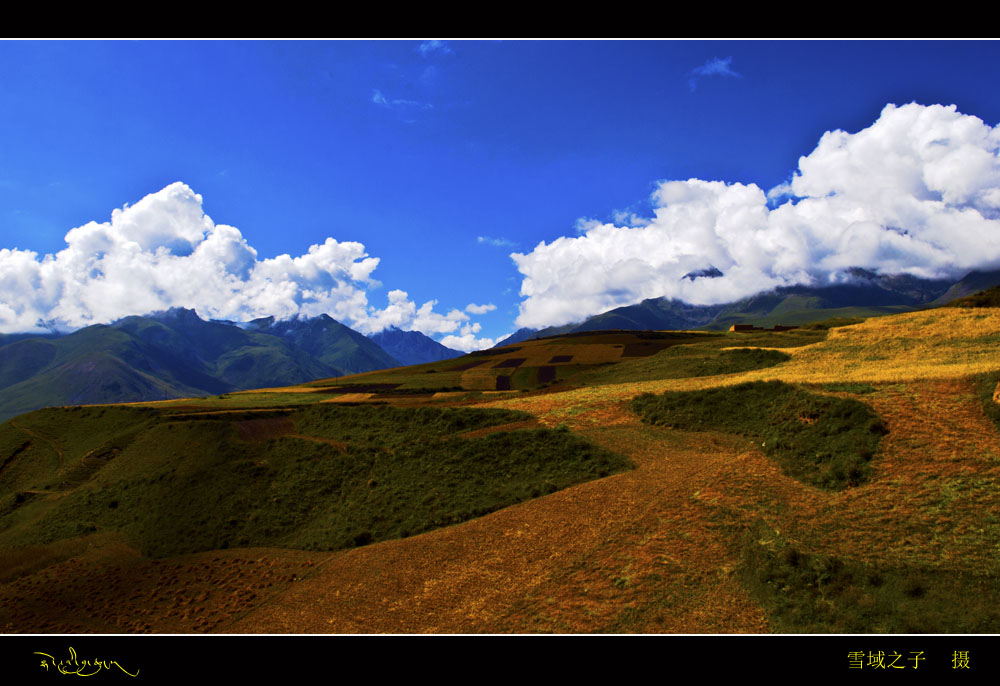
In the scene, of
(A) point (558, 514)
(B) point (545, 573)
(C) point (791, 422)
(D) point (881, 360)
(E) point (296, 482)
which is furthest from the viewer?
(D) point (881, 360)

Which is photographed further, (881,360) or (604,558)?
(881,360)

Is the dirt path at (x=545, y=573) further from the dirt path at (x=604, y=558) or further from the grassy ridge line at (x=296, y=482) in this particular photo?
the grassy ridge line at (x=296, y=482)

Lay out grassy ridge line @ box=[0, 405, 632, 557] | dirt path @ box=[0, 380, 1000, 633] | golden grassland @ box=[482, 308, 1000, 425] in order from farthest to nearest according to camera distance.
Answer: golden grassland @ box=[482, 308, 1000, 425]
grassy ridge line @ box=[0, 405, 632, 557]
dirt path @ box=[0, 380, 1000, 633]

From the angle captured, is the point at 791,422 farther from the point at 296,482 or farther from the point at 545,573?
the point at 296,482

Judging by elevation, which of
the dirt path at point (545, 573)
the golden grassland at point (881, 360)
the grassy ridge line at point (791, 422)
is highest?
the golden grassland at point (881, 360)

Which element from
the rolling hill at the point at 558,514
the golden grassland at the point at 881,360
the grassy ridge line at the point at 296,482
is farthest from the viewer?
the golden grassland at the point at 881,360

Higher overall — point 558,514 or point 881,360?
point 881,360

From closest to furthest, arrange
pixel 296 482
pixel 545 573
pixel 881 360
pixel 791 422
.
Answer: pixel 545 573 < pixel 791 422 < pixel 296 482 < pixel 881 360

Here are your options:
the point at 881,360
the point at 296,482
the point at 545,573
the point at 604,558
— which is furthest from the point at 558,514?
the point at 881,360

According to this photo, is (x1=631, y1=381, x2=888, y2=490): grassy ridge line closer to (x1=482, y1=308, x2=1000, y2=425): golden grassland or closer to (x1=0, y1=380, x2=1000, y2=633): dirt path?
(x1=0, y1=380, x2=1000, y2=633): dirt path

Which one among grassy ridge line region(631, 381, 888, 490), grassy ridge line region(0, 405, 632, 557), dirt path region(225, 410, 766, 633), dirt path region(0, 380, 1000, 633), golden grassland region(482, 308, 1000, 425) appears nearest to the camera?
dirt path region(225, 410, 766, 633)

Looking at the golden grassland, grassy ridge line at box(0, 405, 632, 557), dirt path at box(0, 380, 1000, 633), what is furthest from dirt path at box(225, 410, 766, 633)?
the golden grassland

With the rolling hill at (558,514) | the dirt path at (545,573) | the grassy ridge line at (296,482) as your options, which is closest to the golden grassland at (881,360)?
the rolling hill at (558,514)

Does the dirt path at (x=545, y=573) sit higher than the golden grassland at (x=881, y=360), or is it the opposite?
the golden grassland at (x=881, y=360)
